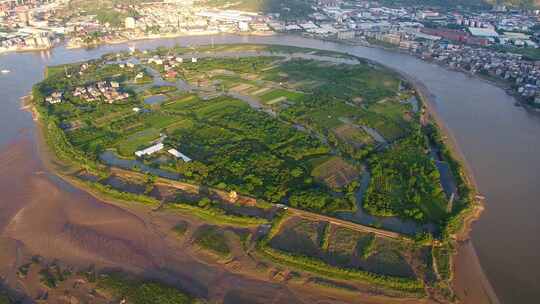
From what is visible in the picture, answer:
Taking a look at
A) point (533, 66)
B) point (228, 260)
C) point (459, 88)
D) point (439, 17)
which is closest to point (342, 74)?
point (459, 88)

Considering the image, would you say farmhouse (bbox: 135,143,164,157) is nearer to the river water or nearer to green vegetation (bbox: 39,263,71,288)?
green vegetation (bbox: 39,263,71,288)

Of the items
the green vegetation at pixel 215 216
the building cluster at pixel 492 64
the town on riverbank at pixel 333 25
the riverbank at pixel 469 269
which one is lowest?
the riverbank at pixel 469 269

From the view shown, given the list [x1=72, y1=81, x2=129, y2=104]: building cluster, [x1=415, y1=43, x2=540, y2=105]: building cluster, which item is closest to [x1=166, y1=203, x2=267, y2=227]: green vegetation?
[x1=72, y1=81, x2=129, y2=104]: building cluster

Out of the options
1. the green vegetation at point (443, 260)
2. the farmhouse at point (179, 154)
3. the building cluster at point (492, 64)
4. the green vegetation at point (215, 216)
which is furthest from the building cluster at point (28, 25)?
the green vegetation at point (443, 260)

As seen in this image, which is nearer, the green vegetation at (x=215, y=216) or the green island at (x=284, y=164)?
the green island at (x=284, y=164)

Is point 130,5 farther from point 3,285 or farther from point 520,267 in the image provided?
point 520,267

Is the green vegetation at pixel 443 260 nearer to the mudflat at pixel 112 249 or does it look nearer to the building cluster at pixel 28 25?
the mudflat at pixel 112 249

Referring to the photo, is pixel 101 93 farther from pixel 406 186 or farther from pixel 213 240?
pixel 406 186

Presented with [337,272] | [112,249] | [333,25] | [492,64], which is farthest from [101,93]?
[492,64]
